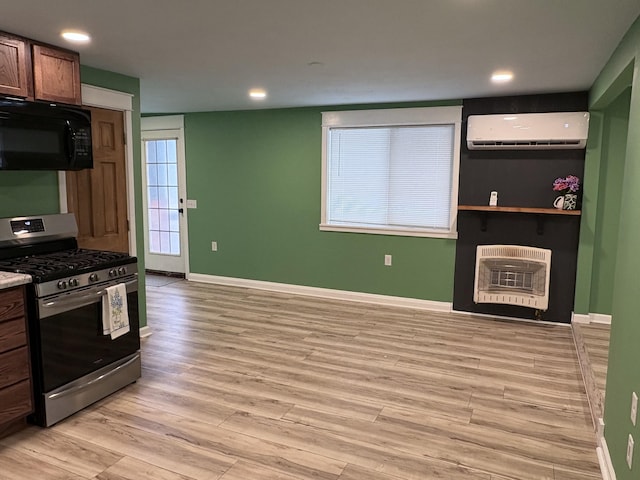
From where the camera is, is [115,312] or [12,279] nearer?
[12,279]

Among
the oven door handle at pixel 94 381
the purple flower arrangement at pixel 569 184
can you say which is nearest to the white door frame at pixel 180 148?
the oven door handle at pixel 94 381

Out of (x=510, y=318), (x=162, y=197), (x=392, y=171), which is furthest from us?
(x=162, y=197)

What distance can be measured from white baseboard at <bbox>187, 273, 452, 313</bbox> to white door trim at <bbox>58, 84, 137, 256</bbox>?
227cm

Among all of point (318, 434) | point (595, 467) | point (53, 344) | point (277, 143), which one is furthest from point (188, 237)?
point (595, 467)

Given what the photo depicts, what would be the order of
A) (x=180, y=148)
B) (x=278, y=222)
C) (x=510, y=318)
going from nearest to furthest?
(x=510, y=318)
(x=278, y=222)
(x=180, y=148)

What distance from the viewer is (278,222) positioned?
605 centimetres

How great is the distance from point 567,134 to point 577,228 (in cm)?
94

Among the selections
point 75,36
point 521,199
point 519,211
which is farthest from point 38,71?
point 521,199

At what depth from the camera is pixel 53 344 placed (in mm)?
2736

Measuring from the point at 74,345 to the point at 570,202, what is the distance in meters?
4.33

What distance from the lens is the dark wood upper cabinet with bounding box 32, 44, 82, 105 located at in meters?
2.98

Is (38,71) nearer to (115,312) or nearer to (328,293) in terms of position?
(115,312)

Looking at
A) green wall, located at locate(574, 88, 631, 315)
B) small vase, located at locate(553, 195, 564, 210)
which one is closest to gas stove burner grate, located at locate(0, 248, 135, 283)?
small vase, located at locate(553, 195, 564, 210)

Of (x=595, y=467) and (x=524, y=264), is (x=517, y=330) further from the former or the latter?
(x=595, y=467)
